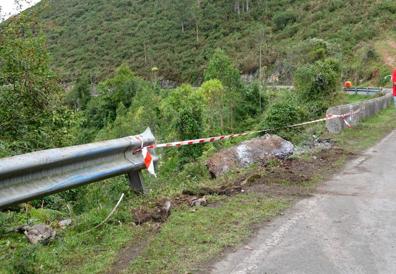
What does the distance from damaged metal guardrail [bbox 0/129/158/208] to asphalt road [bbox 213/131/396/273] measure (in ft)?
6.36

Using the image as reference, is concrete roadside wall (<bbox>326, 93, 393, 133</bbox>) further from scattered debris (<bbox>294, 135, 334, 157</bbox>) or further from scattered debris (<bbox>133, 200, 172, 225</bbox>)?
scattered debris (<bbox>133, 200, 172, 225</bbox>)

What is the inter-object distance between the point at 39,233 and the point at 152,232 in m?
1.15

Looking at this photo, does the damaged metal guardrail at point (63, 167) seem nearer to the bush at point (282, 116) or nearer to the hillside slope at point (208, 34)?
the bush at point (282, 116)

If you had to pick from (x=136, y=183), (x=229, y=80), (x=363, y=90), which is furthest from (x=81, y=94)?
(x=136, y=183)

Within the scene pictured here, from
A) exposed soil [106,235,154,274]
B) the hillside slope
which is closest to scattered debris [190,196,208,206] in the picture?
exposed soil [106,235,154,274]

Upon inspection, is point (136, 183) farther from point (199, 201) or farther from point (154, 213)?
point (154, 213)

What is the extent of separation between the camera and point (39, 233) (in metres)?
4.96

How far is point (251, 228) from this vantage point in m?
5.06

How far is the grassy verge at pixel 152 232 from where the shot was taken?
4176mm

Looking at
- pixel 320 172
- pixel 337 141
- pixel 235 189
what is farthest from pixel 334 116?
pixel 235 189

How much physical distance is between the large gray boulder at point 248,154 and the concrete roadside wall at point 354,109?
11.3 ft

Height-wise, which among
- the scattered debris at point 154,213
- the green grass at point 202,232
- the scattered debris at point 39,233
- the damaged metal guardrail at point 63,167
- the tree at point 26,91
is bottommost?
the green grass at point 202,232

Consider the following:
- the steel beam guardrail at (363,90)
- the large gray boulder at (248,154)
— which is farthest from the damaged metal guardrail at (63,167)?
the steel beam guardrail at (363,90)

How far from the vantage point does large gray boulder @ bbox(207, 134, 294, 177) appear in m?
8.05
